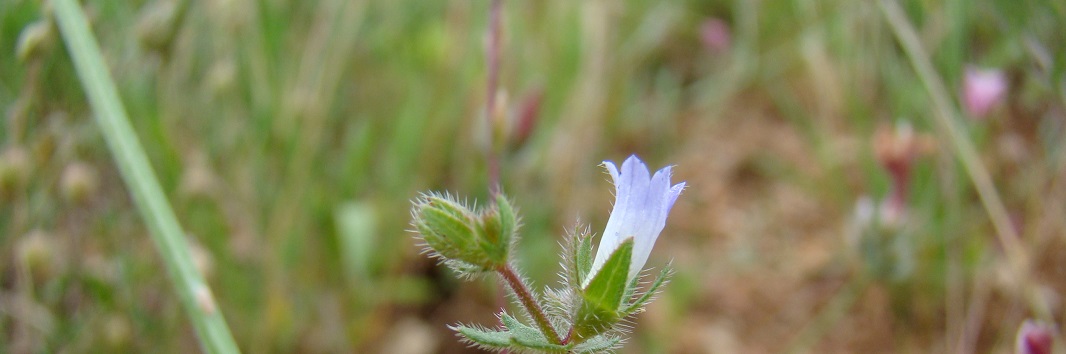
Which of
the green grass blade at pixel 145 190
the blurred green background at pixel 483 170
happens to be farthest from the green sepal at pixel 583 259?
the blurred green background at pixel 483 170

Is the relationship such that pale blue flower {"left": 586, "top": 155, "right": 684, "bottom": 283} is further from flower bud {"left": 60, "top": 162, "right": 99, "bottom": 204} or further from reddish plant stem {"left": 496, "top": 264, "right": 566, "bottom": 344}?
flower bud {"left": 60, "top": 162, "right": 99, "bottom": 204}

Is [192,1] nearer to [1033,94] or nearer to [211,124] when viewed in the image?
[211,124]

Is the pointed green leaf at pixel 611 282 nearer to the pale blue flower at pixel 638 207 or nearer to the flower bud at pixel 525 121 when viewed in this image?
the pale blue flower at pixel 638 207

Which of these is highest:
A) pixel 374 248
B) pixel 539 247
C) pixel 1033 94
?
pixel 374 248

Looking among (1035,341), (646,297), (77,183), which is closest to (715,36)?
(1035,341)

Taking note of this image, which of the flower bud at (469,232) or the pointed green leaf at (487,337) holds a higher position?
the flower bud at (469,232)

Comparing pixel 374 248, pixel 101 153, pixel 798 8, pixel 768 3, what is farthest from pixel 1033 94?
pixel 101 153

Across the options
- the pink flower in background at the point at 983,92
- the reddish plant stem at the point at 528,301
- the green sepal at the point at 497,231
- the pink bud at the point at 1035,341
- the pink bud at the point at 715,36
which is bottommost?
the pink bud at the point at 1035,341
